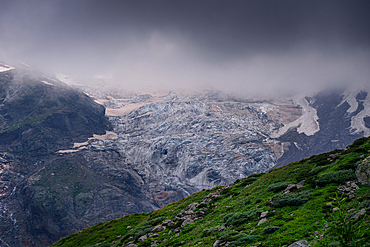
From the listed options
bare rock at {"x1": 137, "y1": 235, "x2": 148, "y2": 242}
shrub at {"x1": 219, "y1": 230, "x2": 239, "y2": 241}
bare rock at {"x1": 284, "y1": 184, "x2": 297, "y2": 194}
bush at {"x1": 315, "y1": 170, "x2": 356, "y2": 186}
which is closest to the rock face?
bush at {"x1": 315, "y1": 170, "x2": 356, "y2": 186}

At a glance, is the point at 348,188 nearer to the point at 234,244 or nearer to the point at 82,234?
the point at 234,244

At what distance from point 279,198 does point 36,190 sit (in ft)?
727

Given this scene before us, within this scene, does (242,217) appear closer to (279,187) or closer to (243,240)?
(243,240)

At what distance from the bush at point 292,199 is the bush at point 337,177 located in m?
1.81

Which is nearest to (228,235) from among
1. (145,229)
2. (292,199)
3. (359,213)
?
(292,199)

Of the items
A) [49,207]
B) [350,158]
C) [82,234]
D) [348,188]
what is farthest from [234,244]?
[49,207]

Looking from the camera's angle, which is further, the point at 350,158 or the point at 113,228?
the point at 113,228

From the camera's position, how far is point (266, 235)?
1462 cm

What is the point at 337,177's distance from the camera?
1809cm

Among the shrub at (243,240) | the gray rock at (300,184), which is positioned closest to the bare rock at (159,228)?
the shrub at (243,240)

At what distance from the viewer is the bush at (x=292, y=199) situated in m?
17.5

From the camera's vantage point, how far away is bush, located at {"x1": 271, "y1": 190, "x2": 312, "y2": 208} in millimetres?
17505

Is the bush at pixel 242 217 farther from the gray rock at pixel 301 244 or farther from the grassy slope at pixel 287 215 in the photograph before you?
the gray rock at pixel 301 244

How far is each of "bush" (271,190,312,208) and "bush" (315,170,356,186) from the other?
181 cm
